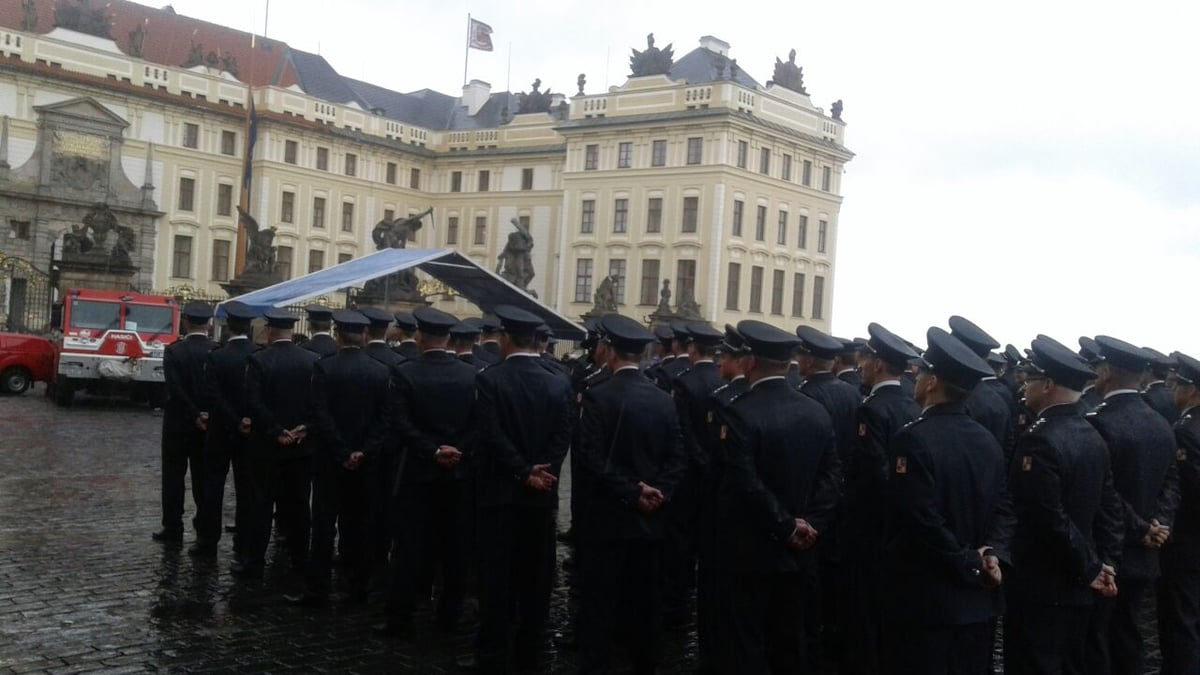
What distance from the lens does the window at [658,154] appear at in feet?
174

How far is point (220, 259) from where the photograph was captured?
57.0 meters

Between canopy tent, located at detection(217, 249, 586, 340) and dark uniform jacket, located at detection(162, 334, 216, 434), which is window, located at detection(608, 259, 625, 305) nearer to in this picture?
canopy tent, located at detection(217, 249, 586, 340)

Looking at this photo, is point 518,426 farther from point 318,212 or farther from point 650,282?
point 318,212

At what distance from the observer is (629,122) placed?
5375 cm

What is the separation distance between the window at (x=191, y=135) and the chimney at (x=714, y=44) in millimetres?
26664

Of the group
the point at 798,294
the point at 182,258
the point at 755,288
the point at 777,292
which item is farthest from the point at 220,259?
the point at 798,294

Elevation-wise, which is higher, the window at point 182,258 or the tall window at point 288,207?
the tall window at point 288,207

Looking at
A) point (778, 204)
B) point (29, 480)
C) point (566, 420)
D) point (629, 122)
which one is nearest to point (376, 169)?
point (629, 122)

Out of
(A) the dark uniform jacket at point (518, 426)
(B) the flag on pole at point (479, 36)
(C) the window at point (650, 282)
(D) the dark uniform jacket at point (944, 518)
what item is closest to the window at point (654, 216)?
(C) the window at point (650, 282)

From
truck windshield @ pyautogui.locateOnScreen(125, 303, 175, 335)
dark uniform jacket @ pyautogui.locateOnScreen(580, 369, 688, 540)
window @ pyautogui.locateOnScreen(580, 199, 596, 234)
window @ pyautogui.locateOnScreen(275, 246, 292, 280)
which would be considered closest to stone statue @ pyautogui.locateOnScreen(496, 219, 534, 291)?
window @ pyautogui.locateOnScreen(580, 199, 596, 234)

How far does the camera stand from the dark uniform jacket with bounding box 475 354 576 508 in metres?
6.74

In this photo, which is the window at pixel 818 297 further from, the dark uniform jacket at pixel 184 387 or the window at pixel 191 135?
the dark uniform jacket at pixel 184 387

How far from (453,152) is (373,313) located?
5624cm

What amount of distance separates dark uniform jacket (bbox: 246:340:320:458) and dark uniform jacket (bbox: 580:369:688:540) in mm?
3108
